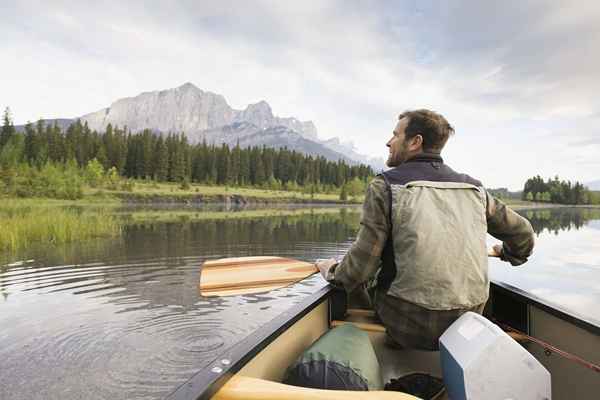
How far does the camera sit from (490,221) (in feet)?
9.14

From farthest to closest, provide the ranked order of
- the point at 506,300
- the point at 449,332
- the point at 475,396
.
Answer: the point at 506,300, the point at 449,332, the point at 475,396

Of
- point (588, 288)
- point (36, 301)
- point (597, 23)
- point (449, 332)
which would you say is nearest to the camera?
point (449, 332)

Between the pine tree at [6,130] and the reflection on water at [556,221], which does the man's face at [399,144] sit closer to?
the reflection on water at [556,221]

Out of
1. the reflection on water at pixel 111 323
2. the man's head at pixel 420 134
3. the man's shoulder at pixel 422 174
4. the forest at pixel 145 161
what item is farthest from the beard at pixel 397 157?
the forest at pixel 145 161

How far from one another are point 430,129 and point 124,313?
7210 millimetres

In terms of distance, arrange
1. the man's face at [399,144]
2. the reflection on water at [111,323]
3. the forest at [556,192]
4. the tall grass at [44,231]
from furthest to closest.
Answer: the forest at [556,192] < the tall grass at [44,231] < the reflection on water at [111,323] < the man's face at [399,144]

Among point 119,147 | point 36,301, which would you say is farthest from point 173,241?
point 119,147

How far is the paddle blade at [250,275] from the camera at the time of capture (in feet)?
13.0

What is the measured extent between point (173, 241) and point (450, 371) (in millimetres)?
18444

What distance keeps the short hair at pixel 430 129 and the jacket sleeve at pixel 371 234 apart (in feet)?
1.60

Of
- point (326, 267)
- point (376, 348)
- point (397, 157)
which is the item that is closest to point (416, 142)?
point (397, 157)

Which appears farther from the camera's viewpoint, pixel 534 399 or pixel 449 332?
pixel 449 332

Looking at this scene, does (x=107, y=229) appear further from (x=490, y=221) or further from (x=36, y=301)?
(x=490, y=221)

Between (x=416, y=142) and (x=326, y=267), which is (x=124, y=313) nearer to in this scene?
(x=326, y=267)
